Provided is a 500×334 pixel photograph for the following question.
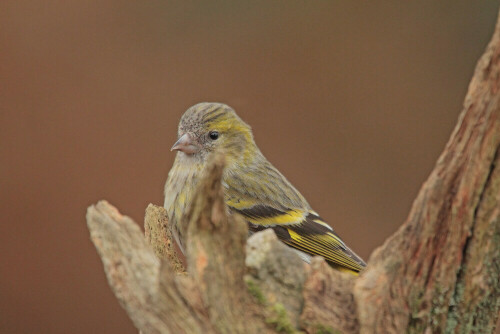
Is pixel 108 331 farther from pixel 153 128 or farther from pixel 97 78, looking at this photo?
pixel 97 78

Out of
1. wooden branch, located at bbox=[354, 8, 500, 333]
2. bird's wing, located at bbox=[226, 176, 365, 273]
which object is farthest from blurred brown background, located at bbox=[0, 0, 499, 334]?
wooden branch, located at bbox=[354, 8, 500, 333]

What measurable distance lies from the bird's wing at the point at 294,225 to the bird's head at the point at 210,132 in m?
0.33

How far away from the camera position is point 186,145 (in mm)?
4434

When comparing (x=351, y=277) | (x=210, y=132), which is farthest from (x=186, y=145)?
(x=351, y=277)

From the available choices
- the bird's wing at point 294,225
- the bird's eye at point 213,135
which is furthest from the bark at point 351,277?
the bird's eye at point 213,135

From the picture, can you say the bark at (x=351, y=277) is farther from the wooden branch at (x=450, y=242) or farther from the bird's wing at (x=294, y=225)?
the bird's wing at (x=294, y=225)

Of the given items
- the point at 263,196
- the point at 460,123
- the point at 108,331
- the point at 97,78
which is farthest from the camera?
the point at 97,78

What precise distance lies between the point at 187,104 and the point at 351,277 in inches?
181

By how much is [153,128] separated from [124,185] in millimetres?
635

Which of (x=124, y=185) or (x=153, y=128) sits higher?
(x=153, y=128)

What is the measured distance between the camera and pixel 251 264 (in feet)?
8.54

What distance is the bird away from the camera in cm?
416

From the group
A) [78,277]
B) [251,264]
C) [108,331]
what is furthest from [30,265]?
[251,264]

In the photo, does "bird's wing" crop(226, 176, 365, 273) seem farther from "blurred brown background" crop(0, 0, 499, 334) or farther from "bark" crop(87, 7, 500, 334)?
"blurred brown background" crop(0, 0, 499, 334)
